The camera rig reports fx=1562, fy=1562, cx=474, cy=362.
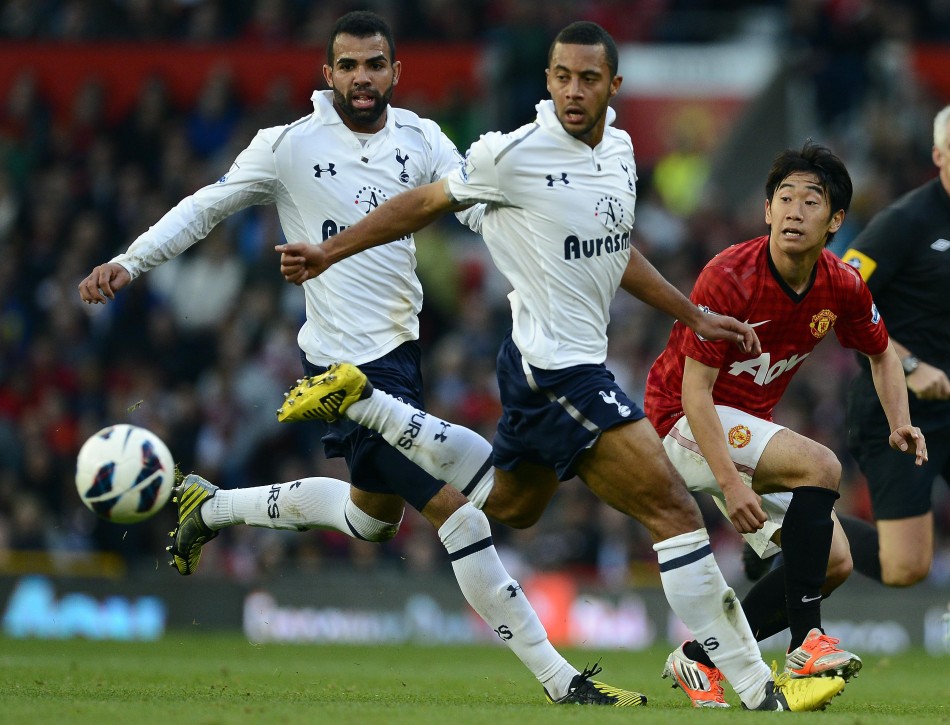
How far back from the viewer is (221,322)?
50.1 feet

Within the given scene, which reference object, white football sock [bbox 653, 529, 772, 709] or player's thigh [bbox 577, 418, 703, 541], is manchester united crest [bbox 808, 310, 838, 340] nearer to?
player's thigh [bbox 577, 418, 703, 541]

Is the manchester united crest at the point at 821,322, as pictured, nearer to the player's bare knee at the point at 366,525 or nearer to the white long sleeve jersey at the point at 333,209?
the white long sleeve jersey at the point at 333,209

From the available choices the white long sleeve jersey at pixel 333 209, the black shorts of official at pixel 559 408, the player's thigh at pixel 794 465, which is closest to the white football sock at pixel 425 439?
the black shorts of official at pixel 559 408

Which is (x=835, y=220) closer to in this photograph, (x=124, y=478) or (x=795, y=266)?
(x=795, y=266)

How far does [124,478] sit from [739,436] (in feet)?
9.69

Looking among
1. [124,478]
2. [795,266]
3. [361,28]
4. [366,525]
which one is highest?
[361,28]

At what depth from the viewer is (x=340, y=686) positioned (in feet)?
25.6

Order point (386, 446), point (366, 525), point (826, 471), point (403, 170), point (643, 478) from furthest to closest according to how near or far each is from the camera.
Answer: point (366, 525)
point (403, 170)
point (386, 446)
point (826, 471)
point (643, 478)

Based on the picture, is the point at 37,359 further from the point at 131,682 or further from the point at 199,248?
the point at 131,682

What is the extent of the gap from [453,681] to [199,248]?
8.43 m

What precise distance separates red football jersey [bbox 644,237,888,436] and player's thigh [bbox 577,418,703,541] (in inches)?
20.9

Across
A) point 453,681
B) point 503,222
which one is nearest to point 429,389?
point 453,681

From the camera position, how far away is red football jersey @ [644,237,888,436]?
262 inches

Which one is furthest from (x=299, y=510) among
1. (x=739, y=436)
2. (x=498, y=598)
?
(x=739, y=436)
